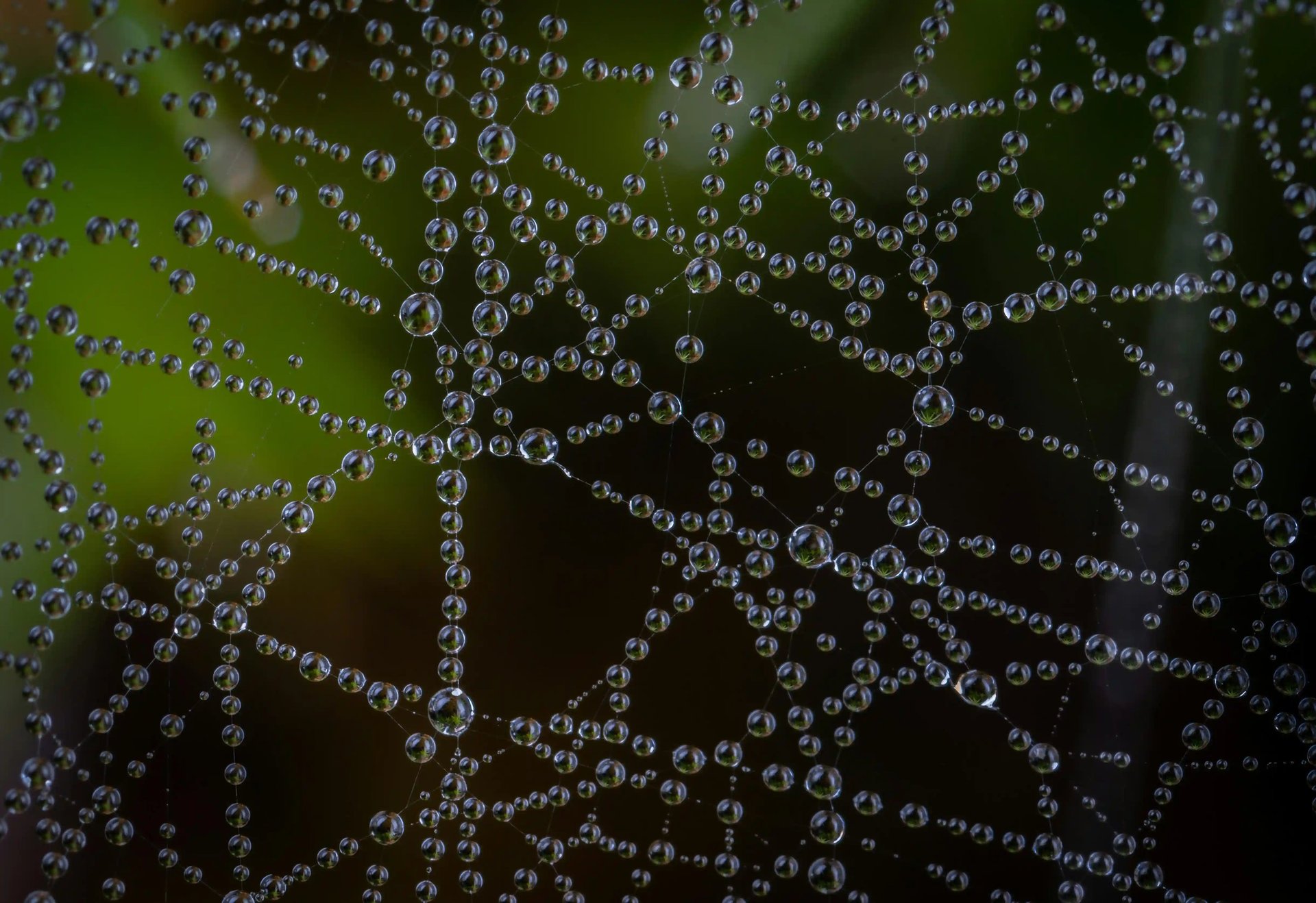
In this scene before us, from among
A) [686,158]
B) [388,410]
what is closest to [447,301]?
[388,410]

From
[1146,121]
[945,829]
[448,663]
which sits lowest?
[945,829]

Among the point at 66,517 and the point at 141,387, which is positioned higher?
the point at 141,387

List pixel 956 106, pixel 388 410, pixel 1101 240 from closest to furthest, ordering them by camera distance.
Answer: pixel 956 106 → pixel 388 410 → pixel 1101 240

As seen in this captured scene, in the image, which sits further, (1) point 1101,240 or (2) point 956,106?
(1) point 1101,240

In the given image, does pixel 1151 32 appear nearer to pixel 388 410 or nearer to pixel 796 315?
pixel 796 315

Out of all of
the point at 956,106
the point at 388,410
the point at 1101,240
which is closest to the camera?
the point at 956,106

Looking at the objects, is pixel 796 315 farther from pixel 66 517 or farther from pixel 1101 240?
pixel 66 517

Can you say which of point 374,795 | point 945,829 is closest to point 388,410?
point 374,795
